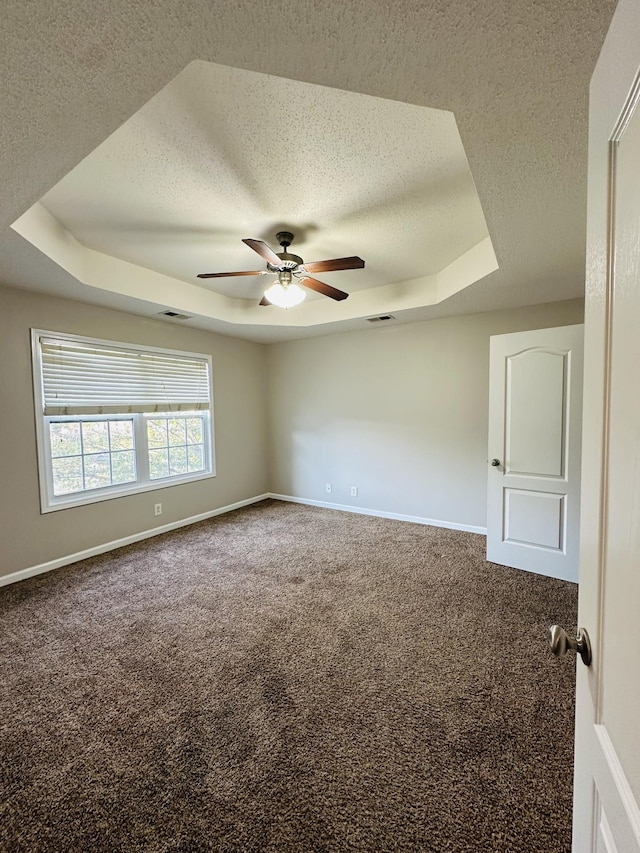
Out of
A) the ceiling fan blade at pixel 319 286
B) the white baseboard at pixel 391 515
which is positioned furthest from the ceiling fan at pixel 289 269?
the white baseboard at pixel 391 515

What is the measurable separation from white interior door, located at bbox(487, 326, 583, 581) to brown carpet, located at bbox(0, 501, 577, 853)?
25 centimetres

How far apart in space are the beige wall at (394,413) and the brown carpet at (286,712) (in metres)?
1.32

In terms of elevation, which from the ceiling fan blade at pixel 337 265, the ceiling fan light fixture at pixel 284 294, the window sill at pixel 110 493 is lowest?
the window sill at pixel 110 493

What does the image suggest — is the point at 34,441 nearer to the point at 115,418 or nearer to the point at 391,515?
the point at 115,418

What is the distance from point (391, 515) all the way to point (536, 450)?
2001 millimetres

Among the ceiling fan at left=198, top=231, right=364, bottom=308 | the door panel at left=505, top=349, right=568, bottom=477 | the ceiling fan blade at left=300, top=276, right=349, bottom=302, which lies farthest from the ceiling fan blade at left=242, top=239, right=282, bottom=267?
the door panel at left=505, top=349, right=568, bottom=477

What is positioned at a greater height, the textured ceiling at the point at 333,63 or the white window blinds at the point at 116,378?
the textured ceiling at the point at 333,63

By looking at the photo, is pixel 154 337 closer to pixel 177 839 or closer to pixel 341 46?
pixel 341 46

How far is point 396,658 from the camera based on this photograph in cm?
203

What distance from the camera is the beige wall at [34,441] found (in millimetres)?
2967

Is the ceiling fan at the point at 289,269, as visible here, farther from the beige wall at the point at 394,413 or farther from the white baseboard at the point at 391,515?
the white baseboard at the point at 391,515

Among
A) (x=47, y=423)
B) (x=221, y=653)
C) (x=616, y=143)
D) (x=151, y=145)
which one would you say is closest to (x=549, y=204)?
(x=616, y=143)

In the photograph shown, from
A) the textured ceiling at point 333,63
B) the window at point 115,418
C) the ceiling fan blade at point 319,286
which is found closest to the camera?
the textured ceiling at point 333,63

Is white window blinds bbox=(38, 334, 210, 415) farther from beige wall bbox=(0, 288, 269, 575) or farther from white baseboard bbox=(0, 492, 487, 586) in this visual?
white baseboard bbox=(0, 492, 487, 586)
